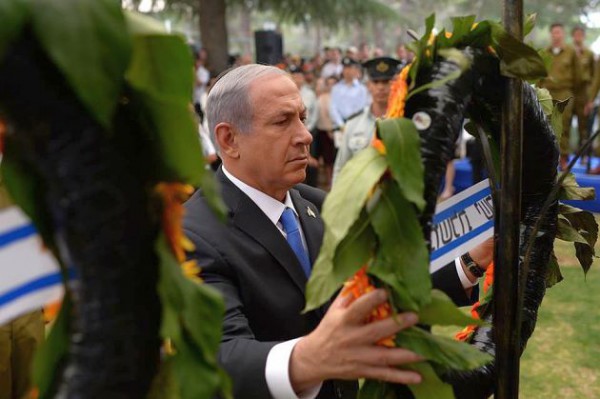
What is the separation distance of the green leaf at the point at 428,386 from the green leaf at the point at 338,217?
0.22m

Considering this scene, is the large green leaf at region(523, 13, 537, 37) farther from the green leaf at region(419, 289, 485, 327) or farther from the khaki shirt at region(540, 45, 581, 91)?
the khaki shirt at region(540, 45, 581, 91)

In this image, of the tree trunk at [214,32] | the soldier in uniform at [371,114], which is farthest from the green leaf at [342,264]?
the tree trunk at [214,32]

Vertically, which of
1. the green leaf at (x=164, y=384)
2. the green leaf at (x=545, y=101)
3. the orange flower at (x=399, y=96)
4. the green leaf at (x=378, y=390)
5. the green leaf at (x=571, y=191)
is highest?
the orange flower at (x=399, y=96)

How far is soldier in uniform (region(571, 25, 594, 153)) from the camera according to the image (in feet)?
28.5

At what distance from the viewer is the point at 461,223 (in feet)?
5.06

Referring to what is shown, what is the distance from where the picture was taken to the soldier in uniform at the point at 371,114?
14.0 feet

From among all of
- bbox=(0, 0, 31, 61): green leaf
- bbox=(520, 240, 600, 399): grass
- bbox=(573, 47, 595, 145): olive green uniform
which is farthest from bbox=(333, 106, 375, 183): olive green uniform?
bbox=(573, 47, 595, 145): olive green uniform

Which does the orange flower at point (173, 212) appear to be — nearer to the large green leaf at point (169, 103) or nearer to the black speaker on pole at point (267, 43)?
the large green leaf at point (169, 103)

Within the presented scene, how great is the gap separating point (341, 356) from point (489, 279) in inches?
33.4

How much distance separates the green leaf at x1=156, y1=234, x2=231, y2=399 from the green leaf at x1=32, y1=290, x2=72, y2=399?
164mm

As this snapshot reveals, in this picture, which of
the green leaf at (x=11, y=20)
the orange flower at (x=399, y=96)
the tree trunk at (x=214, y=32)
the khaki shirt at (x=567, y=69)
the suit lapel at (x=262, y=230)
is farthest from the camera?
the tree trunk at (x=214, y=32)

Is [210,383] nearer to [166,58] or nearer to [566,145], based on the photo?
[166,58]

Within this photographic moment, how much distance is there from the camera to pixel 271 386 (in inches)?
51.2

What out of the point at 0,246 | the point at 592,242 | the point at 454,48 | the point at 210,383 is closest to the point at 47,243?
the point at 0,246
